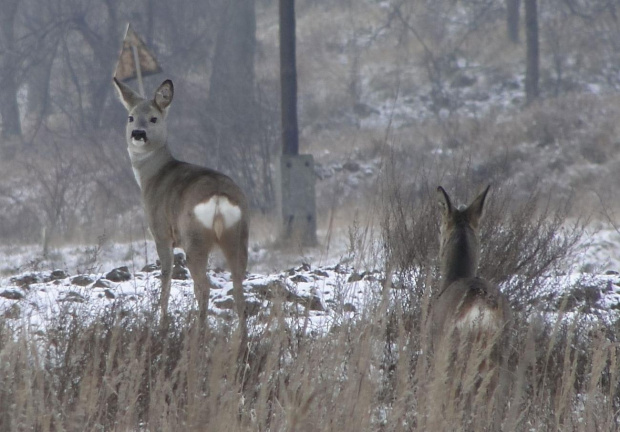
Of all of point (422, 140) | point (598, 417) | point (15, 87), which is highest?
point (15, 87)

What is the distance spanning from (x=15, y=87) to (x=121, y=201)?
9.80 metres

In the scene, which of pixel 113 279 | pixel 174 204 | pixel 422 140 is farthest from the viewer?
pixel 422 140

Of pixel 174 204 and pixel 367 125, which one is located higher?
pixel 367 125

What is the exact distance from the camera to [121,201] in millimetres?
26328

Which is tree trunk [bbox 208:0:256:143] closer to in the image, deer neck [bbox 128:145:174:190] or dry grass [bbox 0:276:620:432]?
deer neck [bbox 128:145:174:190]

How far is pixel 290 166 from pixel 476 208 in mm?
11050

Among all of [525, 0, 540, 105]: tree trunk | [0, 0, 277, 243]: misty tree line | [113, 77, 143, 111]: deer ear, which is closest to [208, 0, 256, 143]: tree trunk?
[0, 0, 277, 243]: misty tree line

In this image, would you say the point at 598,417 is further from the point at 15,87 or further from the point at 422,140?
the point at 15,87

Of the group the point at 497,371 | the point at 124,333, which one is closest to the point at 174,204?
the point at 124,333

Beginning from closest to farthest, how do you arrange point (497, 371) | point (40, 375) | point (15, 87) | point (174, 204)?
1. point (40, 375)
2. point (497, 371)
3. point (174, 204)
4. point (15, 87)

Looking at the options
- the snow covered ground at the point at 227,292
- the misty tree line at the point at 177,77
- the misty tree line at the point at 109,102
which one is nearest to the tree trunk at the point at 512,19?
the misty tree line at the point at 177,77

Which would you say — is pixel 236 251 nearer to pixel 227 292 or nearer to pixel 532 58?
pixel 227 292

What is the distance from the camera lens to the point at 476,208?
5941 millimetres

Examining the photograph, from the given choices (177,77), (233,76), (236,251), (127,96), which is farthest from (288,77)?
(177,77)
